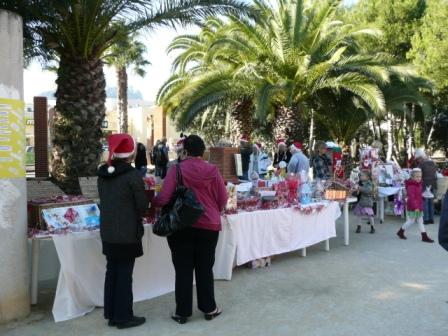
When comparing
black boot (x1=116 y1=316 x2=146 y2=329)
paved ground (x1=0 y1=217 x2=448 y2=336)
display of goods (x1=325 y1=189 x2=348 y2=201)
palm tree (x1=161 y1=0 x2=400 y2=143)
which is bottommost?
paved ground (x1=0 y1=217 x2=448 y2=336)

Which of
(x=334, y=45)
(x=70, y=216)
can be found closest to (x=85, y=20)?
(x=70, y=216)

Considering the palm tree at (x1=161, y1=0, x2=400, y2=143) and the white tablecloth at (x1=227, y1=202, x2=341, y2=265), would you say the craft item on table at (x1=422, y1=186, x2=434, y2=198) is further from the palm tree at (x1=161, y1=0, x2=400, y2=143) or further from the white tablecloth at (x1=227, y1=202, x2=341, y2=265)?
the palm tree at (x1=161, y1=0, x2=400, y2=143)

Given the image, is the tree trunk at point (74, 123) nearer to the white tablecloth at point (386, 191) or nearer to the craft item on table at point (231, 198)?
the craft item on table at point (231, 198)

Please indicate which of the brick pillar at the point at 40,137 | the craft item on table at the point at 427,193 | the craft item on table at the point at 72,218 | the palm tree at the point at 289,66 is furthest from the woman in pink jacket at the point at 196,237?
the palm tree at the point at 289,66

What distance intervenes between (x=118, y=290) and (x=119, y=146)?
1.32 metres

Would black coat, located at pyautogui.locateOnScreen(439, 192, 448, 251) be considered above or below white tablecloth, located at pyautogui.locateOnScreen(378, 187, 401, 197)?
above

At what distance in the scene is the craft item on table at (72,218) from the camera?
504cm

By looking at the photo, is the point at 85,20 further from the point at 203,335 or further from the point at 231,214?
the point at 203,335

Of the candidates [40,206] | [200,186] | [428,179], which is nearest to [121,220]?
[200,186]

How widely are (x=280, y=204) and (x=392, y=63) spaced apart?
10671mm

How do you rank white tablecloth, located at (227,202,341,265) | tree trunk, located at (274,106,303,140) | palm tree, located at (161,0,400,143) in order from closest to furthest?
white tablecloth, located at (227,202,341,265) < palm tree, located at (161,0,400,143) < tree trunk, located at (274,106,303,140)

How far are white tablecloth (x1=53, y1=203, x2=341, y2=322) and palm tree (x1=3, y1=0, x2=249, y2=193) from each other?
318 cm

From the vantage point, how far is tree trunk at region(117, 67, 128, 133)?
25406 millimetres

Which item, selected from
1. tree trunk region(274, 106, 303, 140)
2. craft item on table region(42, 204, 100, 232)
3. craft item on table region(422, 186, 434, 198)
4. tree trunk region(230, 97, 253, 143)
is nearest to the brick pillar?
craft item on table region(42, 204, 100, 232)
